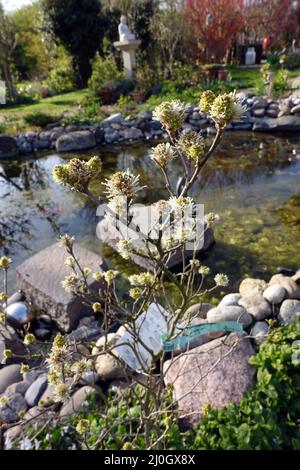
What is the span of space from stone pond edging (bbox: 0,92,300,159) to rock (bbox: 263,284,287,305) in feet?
19.2

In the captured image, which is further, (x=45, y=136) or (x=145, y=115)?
(x=145, y=115)

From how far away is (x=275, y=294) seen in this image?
120 inches

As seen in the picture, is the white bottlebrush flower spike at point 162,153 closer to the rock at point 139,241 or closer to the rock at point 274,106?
the rock at point 139,241

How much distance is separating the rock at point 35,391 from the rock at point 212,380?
87 centimetres

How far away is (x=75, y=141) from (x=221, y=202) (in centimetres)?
444

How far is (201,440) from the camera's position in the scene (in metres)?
1.87

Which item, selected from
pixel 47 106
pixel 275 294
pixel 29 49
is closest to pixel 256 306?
pixel 275 294

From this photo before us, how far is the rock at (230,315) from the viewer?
277 cm

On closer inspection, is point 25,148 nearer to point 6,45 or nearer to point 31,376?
point 31,376

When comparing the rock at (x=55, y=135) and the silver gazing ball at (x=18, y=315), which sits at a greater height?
the rock at (x=55, y=135)

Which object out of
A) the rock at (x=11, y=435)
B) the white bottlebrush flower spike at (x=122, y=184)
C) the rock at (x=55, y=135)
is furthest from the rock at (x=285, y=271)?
the rock at (x=55, y=135)

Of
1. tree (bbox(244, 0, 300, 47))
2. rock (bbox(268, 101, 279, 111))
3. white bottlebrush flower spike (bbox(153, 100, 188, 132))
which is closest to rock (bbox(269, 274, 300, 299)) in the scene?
white bottlebrush flower spike (bbox(153, 100, 188, 132))

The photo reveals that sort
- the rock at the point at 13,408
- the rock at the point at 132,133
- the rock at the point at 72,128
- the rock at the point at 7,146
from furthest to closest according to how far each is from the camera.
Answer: the rock at the point at 72,128, the rock at the point at 132,133, the rock at the point at 7,146, the rock at the point at 13,408
